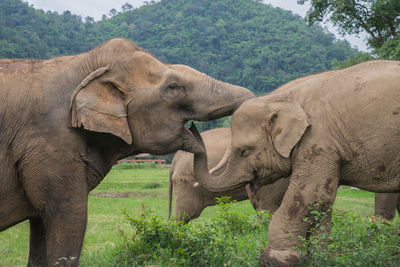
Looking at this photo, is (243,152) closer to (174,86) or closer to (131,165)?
(174,86)

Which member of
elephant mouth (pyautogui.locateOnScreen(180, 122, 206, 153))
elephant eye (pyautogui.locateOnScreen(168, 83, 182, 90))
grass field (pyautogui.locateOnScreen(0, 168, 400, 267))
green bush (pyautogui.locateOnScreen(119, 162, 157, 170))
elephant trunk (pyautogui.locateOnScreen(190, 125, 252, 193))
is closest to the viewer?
elephant eye (pyautogui.locateOnScreen(168, 83, 182, 90))

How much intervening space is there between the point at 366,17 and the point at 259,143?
14.0 meters

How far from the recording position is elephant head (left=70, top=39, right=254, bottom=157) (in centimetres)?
418

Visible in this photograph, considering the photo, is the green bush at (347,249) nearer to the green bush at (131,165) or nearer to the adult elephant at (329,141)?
the adult elephant at (329,141)

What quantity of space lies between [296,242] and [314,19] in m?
15.1

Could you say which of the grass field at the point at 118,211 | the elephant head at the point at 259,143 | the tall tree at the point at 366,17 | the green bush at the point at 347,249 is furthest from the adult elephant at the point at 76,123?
the tall tree at the point at 366,17

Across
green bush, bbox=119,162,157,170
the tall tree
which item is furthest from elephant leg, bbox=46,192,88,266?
green bush, bbox=119,162,157,170

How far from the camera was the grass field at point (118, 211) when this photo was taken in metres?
6.73

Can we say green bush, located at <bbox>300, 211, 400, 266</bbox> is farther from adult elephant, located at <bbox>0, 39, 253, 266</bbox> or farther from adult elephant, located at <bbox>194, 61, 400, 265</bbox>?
adult elephant, located at <bbox>0, 39, 253, 266</bbox>

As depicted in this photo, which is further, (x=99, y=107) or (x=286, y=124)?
(x=286, y=124)


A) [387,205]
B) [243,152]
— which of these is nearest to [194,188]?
[387,205]

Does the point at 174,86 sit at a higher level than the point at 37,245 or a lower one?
higher

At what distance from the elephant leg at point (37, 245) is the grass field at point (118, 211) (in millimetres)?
526

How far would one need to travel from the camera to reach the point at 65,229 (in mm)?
3945
